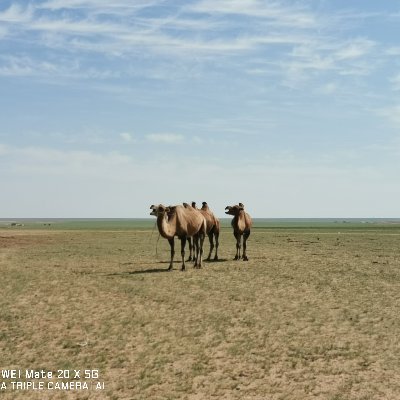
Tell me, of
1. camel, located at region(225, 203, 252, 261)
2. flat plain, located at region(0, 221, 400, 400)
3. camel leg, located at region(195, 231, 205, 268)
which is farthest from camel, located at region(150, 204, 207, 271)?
camel, located at region(225, 203, 252, 261)

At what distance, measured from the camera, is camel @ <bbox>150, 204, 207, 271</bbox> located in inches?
687

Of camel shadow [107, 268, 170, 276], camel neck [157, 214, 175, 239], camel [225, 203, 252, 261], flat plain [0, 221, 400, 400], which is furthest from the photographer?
camel [225, 203, 252, 261]

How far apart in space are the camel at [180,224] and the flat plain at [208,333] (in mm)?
1318

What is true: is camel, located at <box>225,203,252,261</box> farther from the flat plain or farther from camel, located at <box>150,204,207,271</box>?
the flat plain

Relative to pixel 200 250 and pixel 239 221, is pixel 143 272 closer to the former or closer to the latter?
pixel 200 250

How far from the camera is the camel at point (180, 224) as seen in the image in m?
17.4

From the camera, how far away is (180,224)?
18.3m

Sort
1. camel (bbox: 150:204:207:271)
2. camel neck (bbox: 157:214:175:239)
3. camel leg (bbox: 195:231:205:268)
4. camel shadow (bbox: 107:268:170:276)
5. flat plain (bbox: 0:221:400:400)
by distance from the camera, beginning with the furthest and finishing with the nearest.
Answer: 1. camel leg (bbox: 195:231:205:268)
2. camel shadow (bbox: 107:268:170:276)
3. camel (bbox: 150:204:207:271)
4. camel neck (bbox: 157:214:175:239)
5. flat plain (bbox: 0:221:400:400)

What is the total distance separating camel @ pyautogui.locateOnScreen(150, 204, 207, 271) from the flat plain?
51.9 inches

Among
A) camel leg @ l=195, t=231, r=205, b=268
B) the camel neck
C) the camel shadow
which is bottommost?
the camel shadow

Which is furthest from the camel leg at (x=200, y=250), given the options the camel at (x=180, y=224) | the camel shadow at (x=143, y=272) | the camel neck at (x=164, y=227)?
the camel neck at (x=164, y=227)

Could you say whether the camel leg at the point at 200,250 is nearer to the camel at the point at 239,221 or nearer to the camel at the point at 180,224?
the camel at the point at 180,224

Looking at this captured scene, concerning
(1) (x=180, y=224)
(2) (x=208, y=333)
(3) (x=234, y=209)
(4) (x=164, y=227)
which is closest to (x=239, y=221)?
(3) (x=234, y=209)

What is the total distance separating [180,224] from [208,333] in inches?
335
